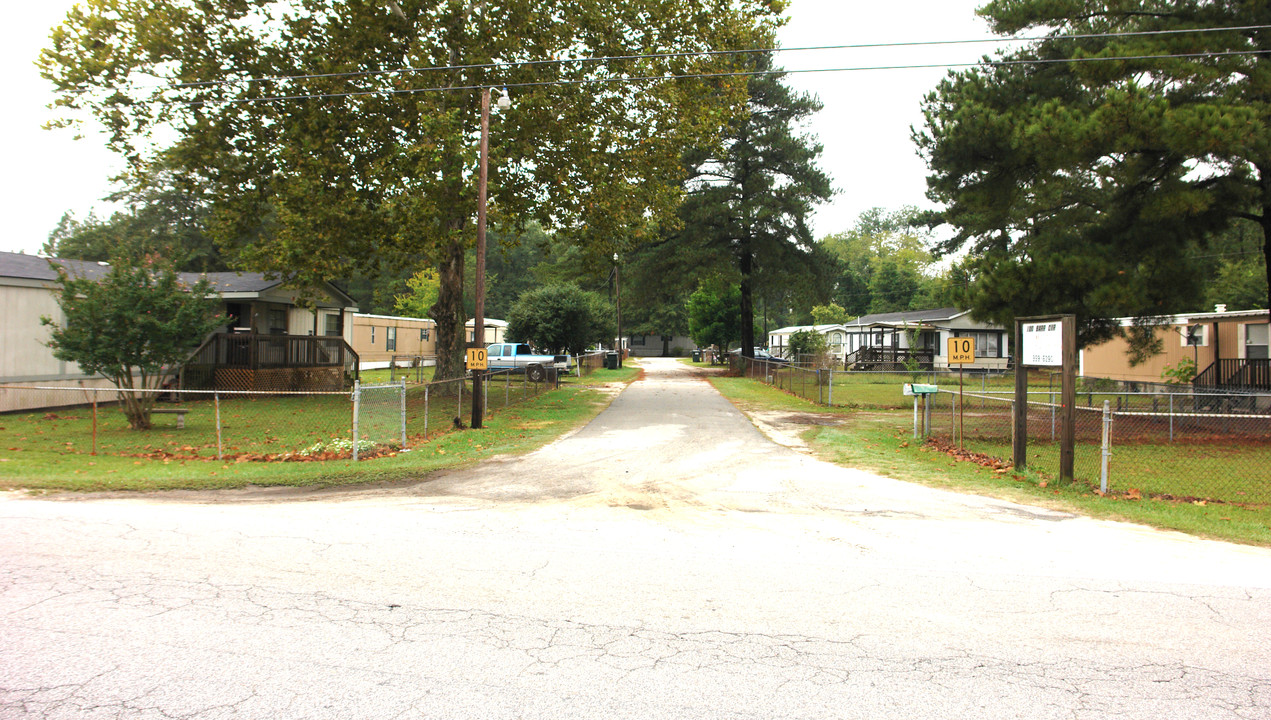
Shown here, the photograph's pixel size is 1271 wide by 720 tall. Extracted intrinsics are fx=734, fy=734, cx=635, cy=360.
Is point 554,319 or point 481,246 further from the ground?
point 481,246

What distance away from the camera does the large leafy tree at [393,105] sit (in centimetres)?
2022

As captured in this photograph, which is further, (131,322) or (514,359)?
(514,359)

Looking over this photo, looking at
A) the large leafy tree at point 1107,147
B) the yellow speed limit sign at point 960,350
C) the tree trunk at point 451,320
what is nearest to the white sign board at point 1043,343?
the yellow speed limit sign at point 960,350

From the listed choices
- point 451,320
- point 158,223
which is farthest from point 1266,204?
point 158,223

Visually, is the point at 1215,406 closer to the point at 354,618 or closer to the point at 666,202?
the point at 666,202

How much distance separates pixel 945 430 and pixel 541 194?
13442 mm

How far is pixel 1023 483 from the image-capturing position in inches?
418

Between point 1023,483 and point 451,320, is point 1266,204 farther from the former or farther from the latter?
point 451,320

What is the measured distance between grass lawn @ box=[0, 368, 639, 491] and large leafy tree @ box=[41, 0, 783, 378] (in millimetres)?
5093

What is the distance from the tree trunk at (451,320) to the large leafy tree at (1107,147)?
1496cm

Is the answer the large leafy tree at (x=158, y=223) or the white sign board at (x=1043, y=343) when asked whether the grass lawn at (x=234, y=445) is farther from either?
the large leafy tree at (x=158, y=223)

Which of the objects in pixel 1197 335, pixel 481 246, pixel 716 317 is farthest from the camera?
pixel 716 317

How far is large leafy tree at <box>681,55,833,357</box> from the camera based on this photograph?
38.8m

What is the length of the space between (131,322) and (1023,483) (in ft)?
54.3
